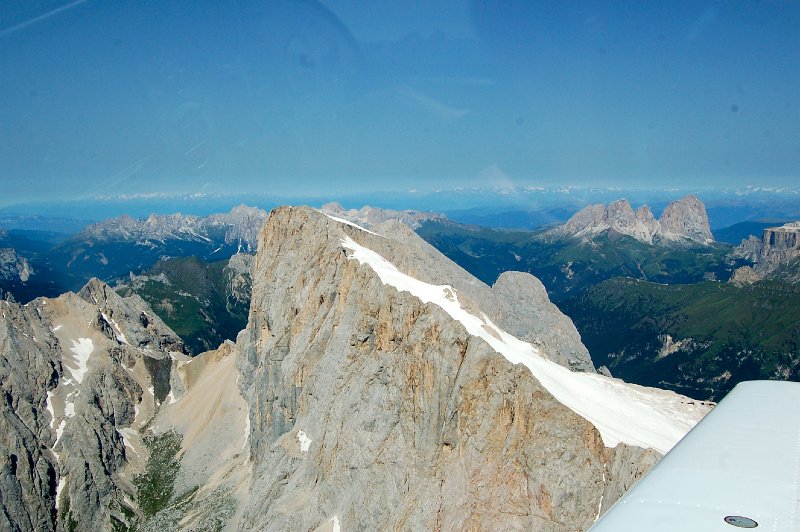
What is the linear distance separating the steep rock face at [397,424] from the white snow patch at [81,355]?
57.5 meters

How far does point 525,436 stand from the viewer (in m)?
39.4

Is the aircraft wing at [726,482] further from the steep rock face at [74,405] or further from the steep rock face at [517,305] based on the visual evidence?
the steep rock face at [74,405]

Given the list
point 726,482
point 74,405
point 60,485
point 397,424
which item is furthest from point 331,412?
point 74,405

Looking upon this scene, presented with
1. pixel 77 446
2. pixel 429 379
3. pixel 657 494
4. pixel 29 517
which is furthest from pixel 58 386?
pixel 657 494

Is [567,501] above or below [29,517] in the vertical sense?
above

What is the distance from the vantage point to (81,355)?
415 feet

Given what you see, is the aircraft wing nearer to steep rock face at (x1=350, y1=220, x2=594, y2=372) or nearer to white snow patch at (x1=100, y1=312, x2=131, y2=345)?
steep rock face at (x1=350, y1=220, x2=594, y2=372)

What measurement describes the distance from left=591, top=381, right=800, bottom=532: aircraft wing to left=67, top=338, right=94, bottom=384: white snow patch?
424 ft

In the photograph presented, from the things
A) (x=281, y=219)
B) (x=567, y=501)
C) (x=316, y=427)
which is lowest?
(x=316, y=427)

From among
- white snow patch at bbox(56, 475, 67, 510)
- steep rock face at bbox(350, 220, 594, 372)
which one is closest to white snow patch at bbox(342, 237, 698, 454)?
steep rock face at bbox(350, 220, 594, 372)

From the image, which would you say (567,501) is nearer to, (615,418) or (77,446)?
(615,418)

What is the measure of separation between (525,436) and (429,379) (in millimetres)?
9957

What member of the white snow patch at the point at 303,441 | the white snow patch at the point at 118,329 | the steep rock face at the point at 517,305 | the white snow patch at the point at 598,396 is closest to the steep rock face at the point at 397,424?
the white snow patch at the point at 303,441

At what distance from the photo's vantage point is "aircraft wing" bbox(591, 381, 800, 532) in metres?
11.1
